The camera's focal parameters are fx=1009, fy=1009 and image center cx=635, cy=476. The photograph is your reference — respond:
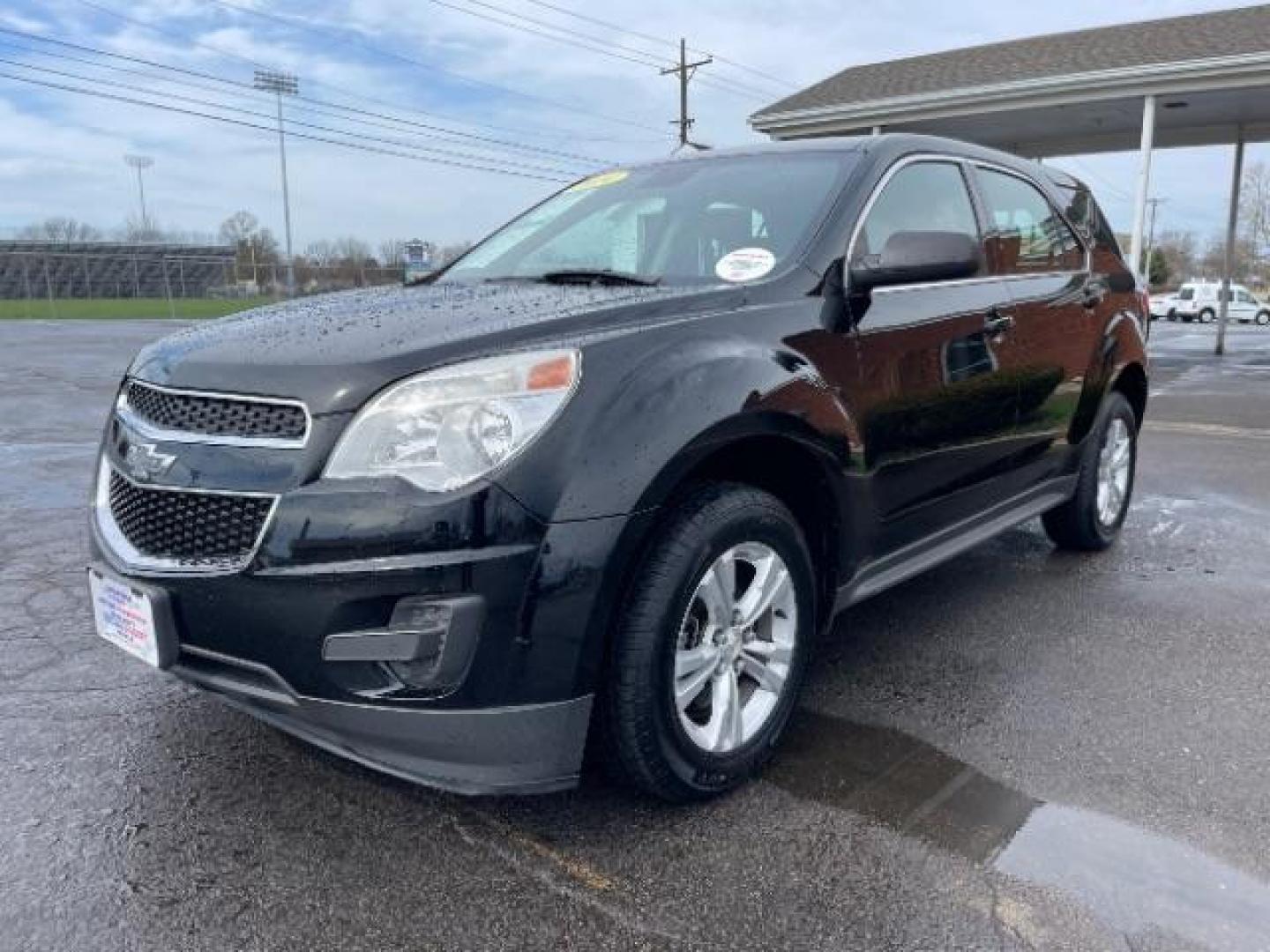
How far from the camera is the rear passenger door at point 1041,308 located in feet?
12.8

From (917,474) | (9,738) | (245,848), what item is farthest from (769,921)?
(9,738)

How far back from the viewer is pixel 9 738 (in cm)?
295

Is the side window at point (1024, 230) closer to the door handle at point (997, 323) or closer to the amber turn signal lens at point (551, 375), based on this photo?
the door handle at point (997, 323)

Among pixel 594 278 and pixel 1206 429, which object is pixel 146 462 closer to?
pixel 594 278

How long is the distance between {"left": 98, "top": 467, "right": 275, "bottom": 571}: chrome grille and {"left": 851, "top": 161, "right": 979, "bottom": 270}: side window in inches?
75.3

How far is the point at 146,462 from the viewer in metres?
2.43

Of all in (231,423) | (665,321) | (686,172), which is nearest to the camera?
(231,423)

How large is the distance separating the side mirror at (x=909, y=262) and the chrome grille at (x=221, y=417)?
65.9 inches

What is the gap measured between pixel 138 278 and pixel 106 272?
155 centimetres

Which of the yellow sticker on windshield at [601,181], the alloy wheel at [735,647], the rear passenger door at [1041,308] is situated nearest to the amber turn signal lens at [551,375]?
the alloy wheel at [735,647]

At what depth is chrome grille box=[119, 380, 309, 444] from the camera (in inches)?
87.1

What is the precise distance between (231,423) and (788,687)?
1605 millimetres

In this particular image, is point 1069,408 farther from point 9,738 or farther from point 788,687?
point 9,738

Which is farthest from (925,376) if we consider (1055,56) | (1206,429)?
(1055,56)
